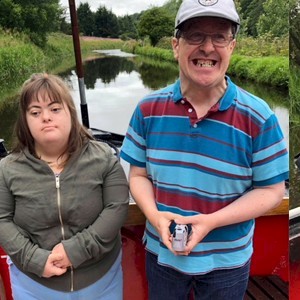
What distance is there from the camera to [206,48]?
78cm

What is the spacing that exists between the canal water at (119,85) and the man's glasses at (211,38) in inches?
29.8

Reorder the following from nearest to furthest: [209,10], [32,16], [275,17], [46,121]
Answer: [209,10] → [46,121] → [275,17] → [32,16]

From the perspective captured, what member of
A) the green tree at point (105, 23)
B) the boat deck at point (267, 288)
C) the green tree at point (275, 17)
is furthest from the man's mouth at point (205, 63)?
the boat deck at point (267, 288)

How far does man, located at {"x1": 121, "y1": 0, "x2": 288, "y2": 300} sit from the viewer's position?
2.60ft

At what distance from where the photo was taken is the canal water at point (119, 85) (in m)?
1.64

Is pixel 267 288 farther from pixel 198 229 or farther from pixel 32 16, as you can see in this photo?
pixel 32 16

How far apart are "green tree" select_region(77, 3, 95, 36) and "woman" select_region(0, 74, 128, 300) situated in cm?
74

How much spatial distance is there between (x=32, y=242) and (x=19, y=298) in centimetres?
16

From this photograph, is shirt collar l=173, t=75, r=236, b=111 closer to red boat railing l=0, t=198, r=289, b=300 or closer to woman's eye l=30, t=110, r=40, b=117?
woman's eye l=30, t=110, r=40, b=117

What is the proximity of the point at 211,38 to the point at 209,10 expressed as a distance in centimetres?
5

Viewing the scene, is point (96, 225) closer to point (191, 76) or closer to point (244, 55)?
point (191, 76)

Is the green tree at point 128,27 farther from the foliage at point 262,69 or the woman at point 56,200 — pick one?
the woman at point 56,200

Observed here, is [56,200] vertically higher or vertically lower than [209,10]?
lower

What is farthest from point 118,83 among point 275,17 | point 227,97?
point 227,97
